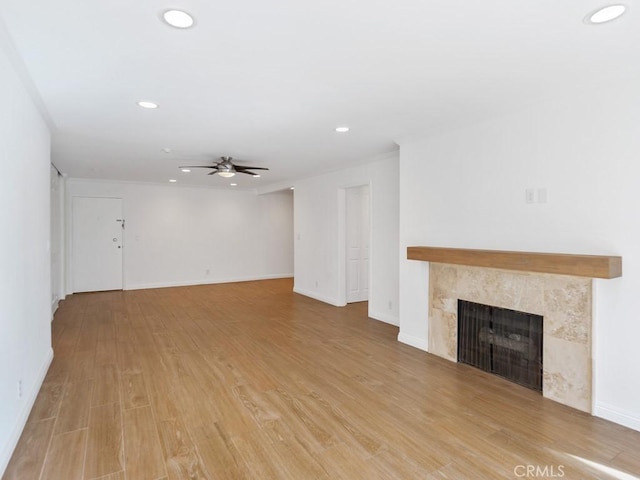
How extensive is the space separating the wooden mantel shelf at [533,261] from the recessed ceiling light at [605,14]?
4.83 ft

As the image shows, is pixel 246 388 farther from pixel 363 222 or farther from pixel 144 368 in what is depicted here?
pixel 363 222

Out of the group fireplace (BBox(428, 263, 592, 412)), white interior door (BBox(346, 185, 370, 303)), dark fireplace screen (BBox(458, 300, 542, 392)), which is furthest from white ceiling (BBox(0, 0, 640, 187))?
white interior door (BBox(346, 185, 370, 303))

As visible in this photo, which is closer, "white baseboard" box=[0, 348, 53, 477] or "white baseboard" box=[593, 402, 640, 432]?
"white baseboard" box=[0, 348, 53, 477]

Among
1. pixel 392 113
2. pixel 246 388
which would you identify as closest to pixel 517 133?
pixel 392 113

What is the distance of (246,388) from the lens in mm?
3078

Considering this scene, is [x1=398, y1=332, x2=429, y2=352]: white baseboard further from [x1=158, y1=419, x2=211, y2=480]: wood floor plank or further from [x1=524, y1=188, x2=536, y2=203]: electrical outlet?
[x1=158, y1=419, x2=211, y2=480]: wood floor plank

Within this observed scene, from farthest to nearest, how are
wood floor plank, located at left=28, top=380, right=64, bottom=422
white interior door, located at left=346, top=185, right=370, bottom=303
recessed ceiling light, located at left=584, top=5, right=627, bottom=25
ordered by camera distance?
white interior door, located at left=346, top=185, right=370, bottom=303 < wood floor plank, located at left=28, top=380, right=64, bottom=422 < recessed ceiling light, located at left=584, top=5, right=627, bottom=25

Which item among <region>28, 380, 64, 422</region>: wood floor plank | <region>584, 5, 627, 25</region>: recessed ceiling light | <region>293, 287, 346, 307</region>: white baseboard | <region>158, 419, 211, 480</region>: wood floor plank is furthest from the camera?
<region>293, 287, 346, 307</region>: white baseboard

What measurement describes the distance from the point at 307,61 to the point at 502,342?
293cm

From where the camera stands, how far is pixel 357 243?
263 inches

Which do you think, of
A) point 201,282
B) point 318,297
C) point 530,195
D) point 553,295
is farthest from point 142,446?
point 201,282

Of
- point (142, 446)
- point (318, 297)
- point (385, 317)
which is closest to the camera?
point (142, 446)

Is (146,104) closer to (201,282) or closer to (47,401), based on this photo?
(47,401)

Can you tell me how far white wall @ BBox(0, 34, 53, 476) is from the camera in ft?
6.81
